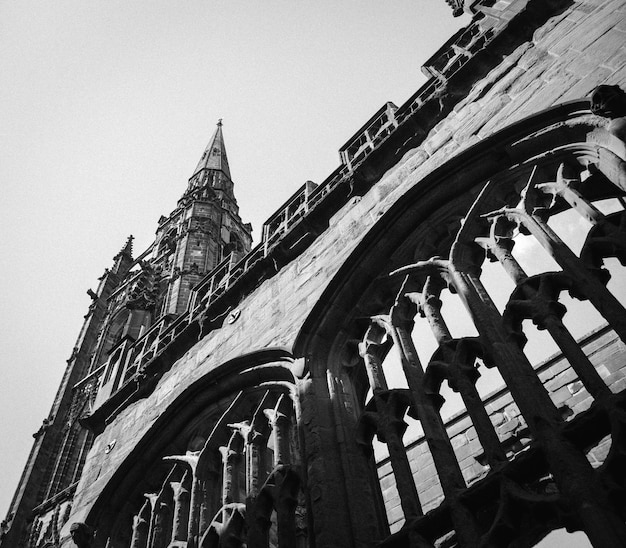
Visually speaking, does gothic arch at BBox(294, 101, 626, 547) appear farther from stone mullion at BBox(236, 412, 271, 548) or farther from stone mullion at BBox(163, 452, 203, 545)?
stone mullion at BBox(163, 452, 203, 545)

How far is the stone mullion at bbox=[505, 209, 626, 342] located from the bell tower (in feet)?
57.9

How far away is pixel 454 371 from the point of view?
3916mm

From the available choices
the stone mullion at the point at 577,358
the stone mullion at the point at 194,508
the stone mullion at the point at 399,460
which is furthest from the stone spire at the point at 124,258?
the stone mullion at the point at 577,358

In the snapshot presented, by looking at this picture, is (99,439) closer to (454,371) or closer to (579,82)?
(454,371)

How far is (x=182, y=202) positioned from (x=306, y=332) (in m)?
27.2

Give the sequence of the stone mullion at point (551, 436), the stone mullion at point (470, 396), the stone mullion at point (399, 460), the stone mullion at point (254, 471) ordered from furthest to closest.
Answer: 1. the stone mullion at point (254, 471)
2. the stone mullion at point (399, 460)
3. the stone mullion at point (470, 396)
4. the stone mullion at point (551, 436)

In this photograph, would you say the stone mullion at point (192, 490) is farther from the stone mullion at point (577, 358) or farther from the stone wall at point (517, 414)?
the stone mullion at point (577, 358)

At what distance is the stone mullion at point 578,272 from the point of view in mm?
3232

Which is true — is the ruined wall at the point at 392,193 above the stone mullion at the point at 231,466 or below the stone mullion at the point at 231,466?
above

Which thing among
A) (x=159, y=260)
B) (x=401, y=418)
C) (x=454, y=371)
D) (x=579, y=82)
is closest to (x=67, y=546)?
(x=401, y=418)

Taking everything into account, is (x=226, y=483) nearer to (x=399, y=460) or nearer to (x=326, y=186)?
(x=399, y=460)

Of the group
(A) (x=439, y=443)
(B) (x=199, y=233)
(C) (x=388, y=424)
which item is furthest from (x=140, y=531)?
(B) (x=199, y=233)

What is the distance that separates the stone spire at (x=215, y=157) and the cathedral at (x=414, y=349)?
2848cm

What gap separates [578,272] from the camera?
363 cm
